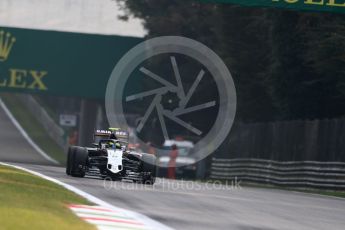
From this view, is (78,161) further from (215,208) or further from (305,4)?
(305,4)

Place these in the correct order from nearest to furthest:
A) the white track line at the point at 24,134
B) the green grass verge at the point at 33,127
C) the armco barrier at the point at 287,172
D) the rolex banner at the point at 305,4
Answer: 1. the rolex banner at the point at 305,4
2. the armco barrier at the point at 287,172
3. the white track line at the point at 24,134
4. the green grass verge at the point at 33,127

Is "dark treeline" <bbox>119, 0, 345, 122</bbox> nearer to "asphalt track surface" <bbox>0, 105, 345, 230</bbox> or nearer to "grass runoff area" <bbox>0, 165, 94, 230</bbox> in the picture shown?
"asphalt track surface" <bbox>0, 105, 345, 230</bbox>

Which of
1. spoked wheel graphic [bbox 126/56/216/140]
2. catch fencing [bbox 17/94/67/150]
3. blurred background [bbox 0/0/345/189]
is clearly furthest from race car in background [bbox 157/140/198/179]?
catch fencing [bbox 17/94/67/150]

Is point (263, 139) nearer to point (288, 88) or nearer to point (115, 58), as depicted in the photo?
→ point (288, 88)

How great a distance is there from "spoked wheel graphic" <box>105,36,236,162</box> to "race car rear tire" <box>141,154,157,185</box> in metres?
22.9

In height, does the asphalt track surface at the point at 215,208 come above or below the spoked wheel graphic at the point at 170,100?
below

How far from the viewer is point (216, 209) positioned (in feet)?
58.7

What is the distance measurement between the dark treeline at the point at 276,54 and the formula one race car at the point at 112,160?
12495mm

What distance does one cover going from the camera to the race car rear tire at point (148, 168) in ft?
76.3

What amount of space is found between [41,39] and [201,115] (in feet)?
31.0

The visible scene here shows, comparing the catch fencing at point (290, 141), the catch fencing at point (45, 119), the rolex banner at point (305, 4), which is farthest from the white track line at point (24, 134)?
the rolex banner at point (305, 4)

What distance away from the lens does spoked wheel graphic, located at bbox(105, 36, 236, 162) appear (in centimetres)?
4966

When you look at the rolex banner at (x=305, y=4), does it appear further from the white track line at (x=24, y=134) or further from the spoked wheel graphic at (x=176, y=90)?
the white track line at (x=24, y=134)

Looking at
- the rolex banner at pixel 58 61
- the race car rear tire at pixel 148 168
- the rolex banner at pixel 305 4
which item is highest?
the rolex banner at pixel 58 61
